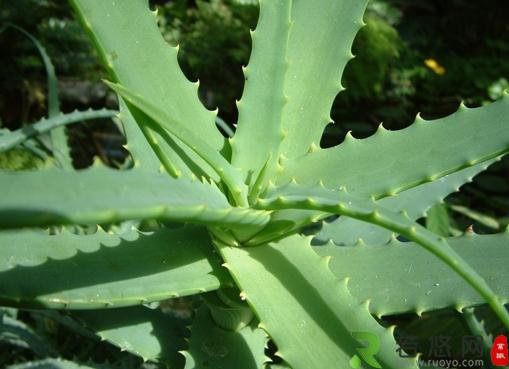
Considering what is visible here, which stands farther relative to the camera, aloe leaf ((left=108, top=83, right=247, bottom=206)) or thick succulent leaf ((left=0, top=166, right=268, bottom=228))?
aloe leaf ((left=108, top=83, right=247, bottom=206))

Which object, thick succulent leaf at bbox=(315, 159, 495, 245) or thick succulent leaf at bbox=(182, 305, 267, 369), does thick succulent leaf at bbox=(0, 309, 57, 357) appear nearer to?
thick succulent leaf at bbox=(182, 305, 267, 369)

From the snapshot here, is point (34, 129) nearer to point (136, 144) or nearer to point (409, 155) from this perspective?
point (136, 144)

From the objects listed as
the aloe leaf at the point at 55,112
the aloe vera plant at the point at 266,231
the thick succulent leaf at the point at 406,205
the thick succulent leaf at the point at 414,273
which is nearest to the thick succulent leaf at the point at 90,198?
the aloe vera plant at the point at 266,231

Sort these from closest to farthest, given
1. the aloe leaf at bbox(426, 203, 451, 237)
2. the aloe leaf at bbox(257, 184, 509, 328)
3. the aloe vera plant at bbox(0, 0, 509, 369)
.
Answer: the aloe leaf at bbox(257, 184, 509, 328), the aloe vera plant at bbox(0, 0, 509, 369), the aloe leaf at bbox(426, 203, 451, 237)

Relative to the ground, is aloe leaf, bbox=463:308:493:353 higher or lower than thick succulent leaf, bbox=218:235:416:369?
higher

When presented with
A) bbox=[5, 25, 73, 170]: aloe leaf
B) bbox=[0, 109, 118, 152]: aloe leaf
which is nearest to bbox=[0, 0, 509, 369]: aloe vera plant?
bbox=[0, 109, 118, 152]: aloe leaf

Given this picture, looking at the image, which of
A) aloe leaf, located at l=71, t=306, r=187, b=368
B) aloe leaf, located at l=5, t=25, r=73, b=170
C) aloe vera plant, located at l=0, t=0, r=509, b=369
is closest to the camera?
aloe vera plant, located at l=0, t=0, r=509, b=369

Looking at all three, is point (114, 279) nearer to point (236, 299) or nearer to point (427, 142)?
point (236, 299)
